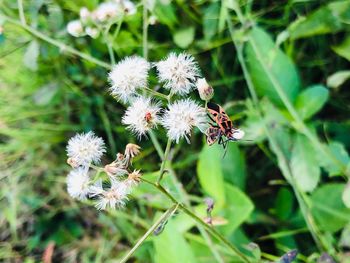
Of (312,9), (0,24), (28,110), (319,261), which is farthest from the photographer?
(28,110)

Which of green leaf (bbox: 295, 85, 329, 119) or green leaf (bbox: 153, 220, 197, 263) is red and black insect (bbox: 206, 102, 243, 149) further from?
green leaf (bbox: 295, 85, 329, 119)

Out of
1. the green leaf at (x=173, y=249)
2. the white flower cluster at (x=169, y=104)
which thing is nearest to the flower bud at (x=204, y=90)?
the white flower cluster at (x=169, y=104)

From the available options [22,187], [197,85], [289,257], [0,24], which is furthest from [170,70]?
[22,187]

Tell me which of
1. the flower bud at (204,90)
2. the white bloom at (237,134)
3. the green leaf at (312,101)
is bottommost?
the green leaf at (312,101)

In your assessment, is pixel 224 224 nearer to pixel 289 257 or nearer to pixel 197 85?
pixel 289 257

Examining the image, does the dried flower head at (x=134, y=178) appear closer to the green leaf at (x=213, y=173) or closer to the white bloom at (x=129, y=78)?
the white bloom at (x=129, y=78)

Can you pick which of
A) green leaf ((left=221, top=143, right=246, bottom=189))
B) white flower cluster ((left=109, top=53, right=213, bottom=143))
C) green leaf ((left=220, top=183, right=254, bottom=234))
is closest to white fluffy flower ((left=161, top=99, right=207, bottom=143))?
white flower cluster ((left=109, top=53, right=213, bottom=143))

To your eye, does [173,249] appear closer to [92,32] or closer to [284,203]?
[284,203]
